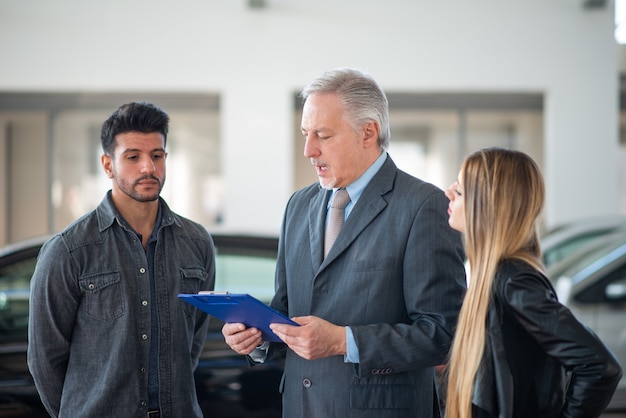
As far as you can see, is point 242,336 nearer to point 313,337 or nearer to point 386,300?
point 313,337

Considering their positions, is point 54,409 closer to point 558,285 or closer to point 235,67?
point 558,285

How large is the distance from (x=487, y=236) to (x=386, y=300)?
0.46m

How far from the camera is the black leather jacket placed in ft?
6.64

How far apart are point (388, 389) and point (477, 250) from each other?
1.88ft

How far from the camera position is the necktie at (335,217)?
8.65 feet

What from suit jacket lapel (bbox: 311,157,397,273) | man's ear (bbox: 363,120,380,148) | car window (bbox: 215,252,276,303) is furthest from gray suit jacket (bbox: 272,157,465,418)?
car window (bbox: 215,252,276,303)

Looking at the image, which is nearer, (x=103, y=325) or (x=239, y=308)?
(x=239, y=308)

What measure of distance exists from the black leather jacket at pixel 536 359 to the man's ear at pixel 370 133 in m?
0.72

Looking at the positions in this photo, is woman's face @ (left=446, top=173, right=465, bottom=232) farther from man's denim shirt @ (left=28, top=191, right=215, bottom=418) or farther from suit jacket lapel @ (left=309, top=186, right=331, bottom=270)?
man's denim shirt @ (left=28, top=191, right=215, bottom=418)

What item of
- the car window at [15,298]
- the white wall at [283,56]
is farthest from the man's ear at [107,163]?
the white wall at [283,56]

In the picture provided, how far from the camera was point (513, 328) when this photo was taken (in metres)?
2.09

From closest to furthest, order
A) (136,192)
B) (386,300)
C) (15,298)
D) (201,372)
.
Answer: (386,300) < (136,192) < (201,372) < (15,298)

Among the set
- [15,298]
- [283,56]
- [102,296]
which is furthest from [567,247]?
[102,296]

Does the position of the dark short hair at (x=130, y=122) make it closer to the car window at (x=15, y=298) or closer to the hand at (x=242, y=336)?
the hand at (x=242, y=336)
